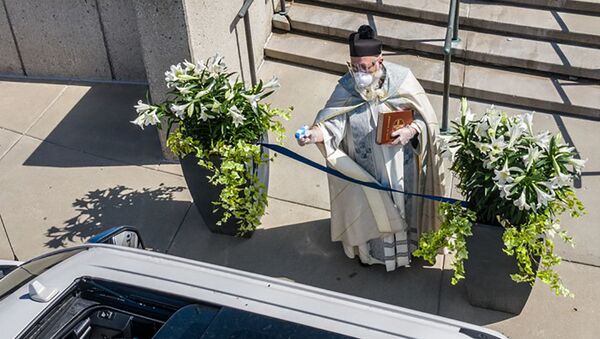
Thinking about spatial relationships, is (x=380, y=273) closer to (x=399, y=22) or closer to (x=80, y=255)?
(x=80, y=255)

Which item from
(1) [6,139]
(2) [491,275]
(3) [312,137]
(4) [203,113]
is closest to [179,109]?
(4) [203,113]

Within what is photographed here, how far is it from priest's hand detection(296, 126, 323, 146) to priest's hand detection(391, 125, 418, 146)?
1.53 feet

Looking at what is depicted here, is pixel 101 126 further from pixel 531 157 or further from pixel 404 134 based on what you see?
pixel 531 157

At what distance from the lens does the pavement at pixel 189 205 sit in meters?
5.34

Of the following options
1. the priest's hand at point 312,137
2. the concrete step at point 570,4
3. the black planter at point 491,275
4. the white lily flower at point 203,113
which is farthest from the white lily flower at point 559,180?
the concrete step at point 570,4

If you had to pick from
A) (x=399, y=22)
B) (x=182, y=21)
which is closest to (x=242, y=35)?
(x=182, y=21)

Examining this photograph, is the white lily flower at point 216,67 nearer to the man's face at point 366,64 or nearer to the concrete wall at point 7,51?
the man's face at point 366,64

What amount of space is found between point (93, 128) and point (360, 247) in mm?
3071

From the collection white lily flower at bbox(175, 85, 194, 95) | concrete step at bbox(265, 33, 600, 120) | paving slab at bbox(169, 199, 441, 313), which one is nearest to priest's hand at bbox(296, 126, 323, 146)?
white lily flower at bbox(175, 85, 194, 95)

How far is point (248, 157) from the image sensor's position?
531 cm

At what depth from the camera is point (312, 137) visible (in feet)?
16.0

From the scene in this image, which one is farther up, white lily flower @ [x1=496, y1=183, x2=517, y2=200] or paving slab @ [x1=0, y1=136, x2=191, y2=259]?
white lily flower @ [x1=496, y1=183, x2=517, y2=200]

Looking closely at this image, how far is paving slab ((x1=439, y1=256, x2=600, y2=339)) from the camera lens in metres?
5.05

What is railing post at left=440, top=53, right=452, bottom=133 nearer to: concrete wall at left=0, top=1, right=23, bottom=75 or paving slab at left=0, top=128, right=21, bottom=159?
paving slab at left=0, top=128, right=21, bottom=159
